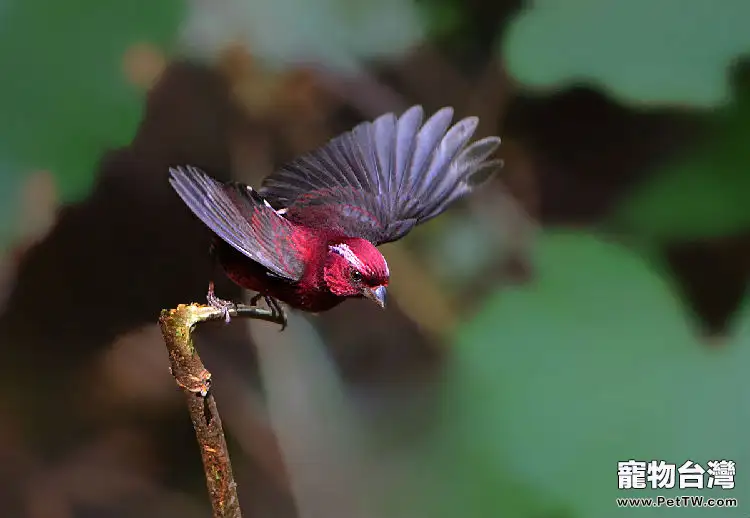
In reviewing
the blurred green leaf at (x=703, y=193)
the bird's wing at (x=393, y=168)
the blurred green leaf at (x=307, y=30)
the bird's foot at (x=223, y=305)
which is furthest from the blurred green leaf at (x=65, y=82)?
the blurred green leaf at (x=703, y=193)

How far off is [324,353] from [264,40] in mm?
595

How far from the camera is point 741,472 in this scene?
1.47 meters

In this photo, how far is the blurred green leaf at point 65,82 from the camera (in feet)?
4.75

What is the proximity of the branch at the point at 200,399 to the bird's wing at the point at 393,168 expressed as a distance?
0.42m

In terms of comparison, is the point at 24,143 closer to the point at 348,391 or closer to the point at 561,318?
the point at 348,391

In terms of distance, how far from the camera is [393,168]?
1244 mm

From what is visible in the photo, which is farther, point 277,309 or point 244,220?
point 277,309

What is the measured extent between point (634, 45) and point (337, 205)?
70cm

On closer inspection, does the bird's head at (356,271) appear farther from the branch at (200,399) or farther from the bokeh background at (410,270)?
the bokeh background at (410,270)

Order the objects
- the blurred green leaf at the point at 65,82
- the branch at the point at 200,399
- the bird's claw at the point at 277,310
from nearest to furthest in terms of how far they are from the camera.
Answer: the branch at the point at 200,399 < the bird's claw at the point at 277,310 < the blurred green leaf at the point at 65,82

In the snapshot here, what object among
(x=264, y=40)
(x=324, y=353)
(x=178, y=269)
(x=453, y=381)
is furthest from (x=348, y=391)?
(x=264, y=40)

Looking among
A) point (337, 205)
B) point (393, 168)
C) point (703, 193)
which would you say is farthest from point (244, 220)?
point (703, 193)

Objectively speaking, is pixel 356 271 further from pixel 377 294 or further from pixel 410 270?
pixel 410 270

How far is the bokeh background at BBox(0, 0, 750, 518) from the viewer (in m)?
1.49
